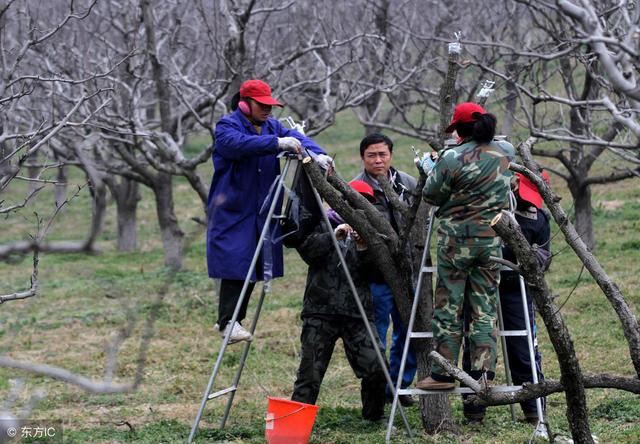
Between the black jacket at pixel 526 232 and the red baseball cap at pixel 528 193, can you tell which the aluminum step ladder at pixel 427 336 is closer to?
the black jacket at pixel 526 232

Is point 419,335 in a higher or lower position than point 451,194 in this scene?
lower

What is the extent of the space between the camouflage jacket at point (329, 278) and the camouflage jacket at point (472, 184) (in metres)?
0.97

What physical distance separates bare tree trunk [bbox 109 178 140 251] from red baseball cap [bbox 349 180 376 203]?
11.4 metres

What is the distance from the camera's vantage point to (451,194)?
557 cm

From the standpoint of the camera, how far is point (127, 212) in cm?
1791

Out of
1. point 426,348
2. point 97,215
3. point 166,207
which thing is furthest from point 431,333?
point 166,207

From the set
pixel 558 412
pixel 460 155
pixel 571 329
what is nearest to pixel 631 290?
pixel 571 329

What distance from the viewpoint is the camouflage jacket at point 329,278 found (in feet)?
20.5

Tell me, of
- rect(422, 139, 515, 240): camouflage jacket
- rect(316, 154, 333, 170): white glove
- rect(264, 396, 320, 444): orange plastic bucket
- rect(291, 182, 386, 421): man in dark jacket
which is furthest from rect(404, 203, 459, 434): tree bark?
rect(264, 396, 320, 444): orange plastic bucket

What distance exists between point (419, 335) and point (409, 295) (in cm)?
35

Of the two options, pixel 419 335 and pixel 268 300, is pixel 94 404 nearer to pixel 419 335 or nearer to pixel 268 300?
pixel 419 335

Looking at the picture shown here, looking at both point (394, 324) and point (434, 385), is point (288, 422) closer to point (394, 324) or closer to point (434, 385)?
point (434, 385)

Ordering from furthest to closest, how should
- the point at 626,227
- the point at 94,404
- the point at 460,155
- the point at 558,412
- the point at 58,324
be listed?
the point at 626,227 < the point at 58,324 < the point at 94,404 < the point at 558,412 < the point at 460,155

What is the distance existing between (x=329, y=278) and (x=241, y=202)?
747 mm
